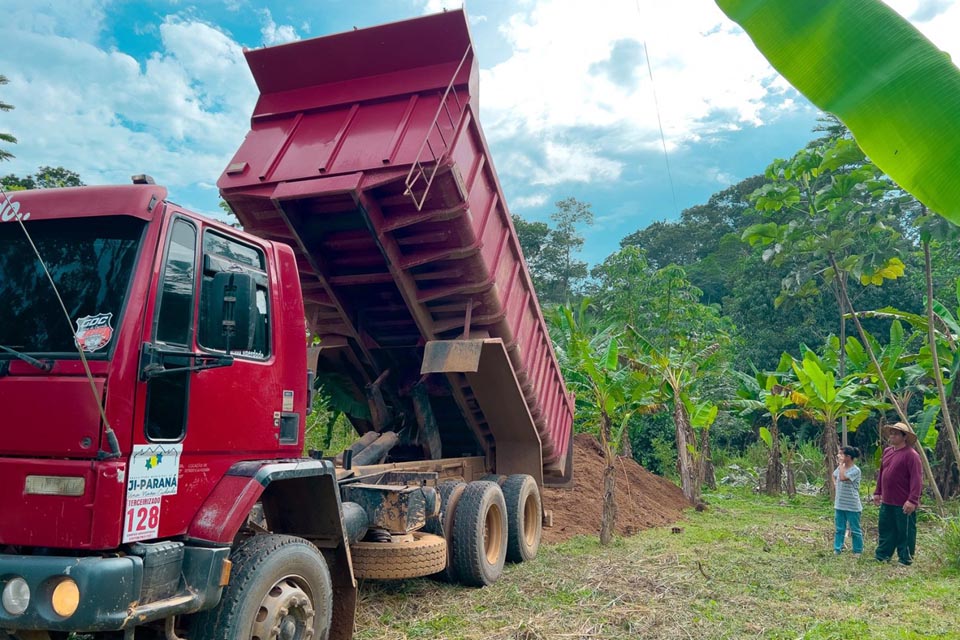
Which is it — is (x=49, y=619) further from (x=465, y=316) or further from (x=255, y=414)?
(x=465, y=316)

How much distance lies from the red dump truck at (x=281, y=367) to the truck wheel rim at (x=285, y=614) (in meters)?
0.01

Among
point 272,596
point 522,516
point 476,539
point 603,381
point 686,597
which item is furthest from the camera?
point 603,381

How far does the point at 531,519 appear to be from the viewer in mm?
7711

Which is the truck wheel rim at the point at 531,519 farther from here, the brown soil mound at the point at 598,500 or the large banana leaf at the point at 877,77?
the large banana leaf at the point at 877,77

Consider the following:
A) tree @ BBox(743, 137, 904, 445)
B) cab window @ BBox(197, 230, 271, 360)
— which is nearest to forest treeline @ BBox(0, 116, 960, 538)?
tree @ BBox(743, 137, 904, 445)

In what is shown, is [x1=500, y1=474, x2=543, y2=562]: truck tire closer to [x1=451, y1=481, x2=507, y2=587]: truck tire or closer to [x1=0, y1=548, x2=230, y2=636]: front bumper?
[x1=451, y1=481, x2=507, y2=587]: truck tire

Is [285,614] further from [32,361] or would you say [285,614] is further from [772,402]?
[772,402]

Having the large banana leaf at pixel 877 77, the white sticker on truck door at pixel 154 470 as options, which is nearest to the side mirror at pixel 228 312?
the white sticker on truck door at pixel 154 470

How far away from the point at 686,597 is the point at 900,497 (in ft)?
11.0

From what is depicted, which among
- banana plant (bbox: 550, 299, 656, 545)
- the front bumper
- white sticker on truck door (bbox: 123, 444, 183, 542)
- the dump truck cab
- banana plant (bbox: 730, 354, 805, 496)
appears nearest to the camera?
the front bumper

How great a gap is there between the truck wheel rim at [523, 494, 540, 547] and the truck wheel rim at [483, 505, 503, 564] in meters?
0.85

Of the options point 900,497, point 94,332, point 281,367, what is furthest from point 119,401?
point 900,497

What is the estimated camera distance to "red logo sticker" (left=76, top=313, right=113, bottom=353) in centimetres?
303

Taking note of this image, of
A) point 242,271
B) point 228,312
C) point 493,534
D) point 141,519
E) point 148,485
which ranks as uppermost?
point 242,271
